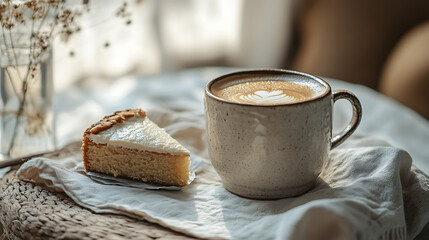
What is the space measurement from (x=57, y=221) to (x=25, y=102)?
413 mm

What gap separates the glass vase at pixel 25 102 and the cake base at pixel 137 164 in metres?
0.24

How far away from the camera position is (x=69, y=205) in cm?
87

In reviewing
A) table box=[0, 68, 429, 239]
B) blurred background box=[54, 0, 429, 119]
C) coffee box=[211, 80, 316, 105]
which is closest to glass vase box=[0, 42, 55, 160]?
table box=[0, 68, 429, 239]

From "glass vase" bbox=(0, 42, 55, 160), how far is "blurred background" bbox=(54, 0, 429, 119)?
622 mm

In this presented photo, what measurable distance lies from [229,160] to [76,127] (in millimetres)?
702

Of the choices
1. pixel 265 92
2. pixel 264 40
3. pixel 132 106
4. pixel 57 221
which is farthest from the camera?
pixel 264 40

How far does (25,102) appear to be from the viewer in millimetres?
1137

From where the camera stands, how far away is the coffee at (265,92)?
87 cm

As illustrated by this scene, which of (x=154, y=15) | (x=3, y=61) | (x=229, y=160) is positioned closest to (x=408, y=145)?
(x=229, y=160)

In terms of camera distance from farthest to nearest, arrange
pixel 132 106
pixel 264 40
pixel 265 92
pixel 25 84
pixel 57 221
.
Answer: pixel 264 40
pixel 132 106
pixel 25 84
pixel 265 92
pixel 57 221

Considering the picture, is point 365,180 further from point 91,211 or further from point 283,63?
point 283,63

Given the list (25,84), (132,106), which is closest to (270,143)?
(25,84)

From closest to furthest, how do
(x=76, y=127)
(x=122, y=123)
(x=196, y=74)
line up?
(x=122, y=123) → (x=76, y=127) → (x=196, y=74)

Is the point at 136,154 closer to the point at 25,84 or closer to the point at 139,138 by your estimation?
the point at 139,138
